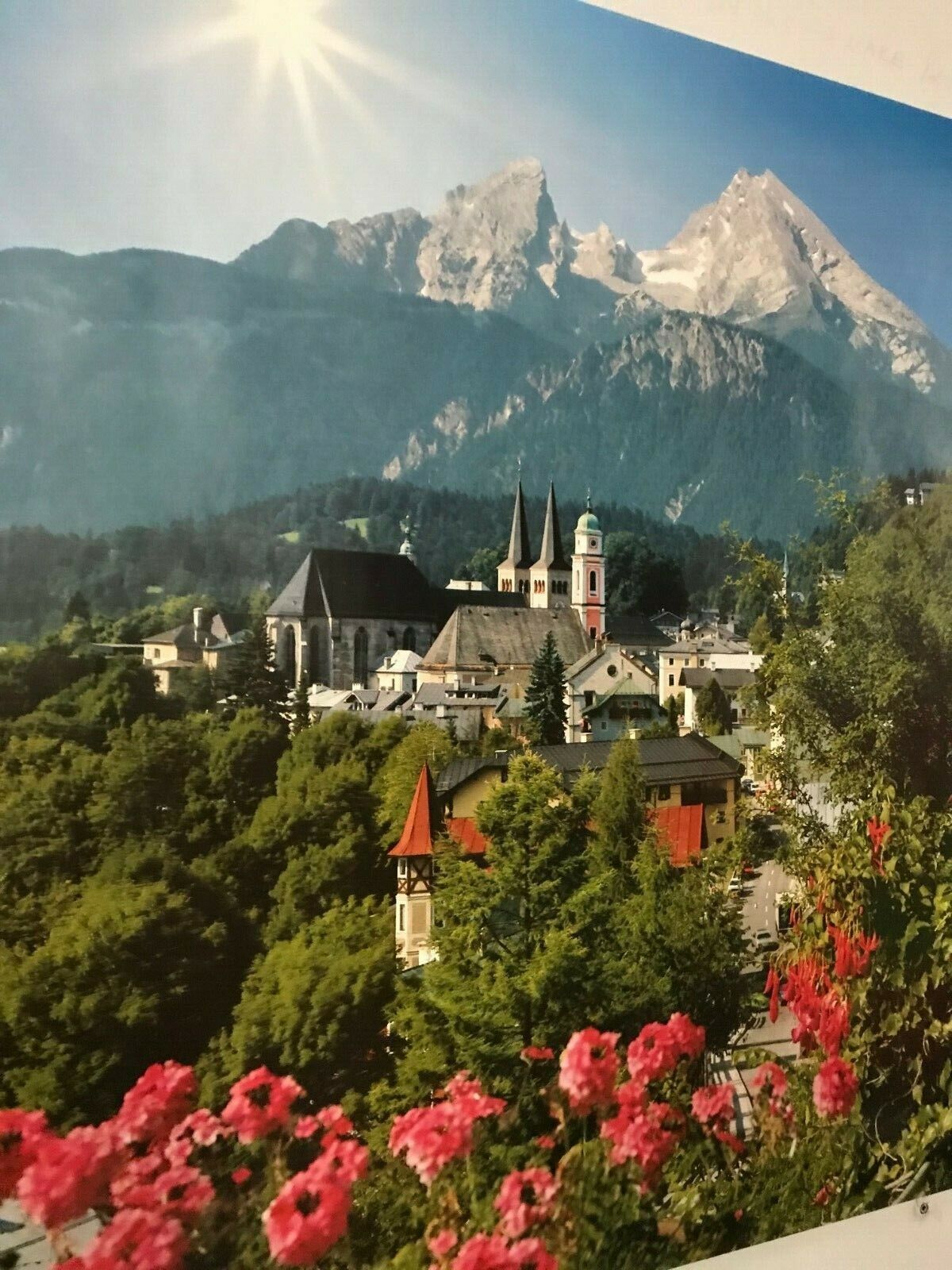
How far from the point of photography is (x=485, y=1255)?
1.40 m

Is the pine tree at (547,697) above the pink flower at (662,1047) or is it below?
above

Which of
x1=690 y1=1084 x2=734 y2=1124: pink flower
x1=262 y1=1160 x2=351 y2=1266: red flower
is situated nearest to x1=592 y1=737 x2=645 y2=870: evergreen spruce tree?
x1=690 y1=1084 x2=734 y2=1124: pink flower

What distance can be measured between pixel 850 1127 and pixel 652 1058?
0.49 metres

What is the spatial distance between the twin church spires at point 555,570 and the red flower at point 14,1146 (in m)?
1.02

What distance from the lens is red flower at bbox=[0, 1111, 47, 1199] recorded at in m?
1.17

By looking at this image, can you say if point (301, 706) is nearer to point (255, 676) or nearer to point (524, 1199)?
point (255, 676)

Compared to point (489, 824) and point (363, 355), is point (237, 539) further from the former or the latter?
→ point (489, 824)

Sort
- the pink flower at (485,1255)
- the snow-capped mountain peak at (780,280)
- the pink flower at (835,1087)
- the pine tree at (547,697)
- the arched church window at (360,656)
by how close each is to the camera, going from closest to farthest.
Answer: the pink flower at (485,1255), the arched church window at (360,656), the pine tree at (547,697), the pink flower at (835,1087), the snow-capped mountain peak at (780,280)

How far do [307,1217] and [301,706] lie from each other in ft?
2.37

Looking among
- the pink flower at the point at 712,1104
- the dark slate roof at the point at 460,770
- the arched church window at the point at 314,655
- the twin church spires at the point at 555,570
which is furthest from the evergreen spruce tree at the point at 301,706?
the pink flower at the point at 712,1104

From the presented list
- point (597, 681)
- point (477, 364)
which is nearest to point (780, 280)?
point (477, 364)

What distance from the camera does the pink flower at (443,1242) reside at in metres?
1.38

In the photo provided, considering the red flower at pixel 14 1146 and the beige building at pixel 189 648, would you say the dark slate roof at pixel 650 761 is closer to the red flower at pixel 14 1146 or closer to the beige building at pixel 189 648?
the beige building at pixel 189 648

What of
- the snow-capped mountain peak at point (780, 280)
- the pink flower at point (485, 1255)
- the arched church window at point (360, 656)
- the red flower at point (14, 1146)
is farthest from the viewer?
the snow-capped mountain peak at point (780, 280)
